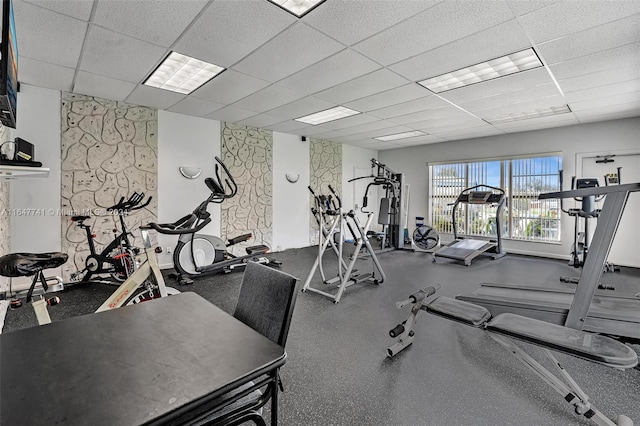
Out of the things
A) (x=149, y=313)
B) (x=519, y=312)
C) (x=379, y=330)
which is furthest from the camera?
(x=379, y=330)

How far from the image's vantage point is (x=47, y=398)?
32.1 inches

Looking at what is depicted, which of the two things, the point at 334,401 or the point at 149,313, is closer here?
the point at 149,313

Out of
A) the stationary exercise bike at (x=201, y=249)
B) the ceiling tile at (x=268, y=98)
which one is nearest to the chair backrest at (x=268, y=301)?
the stationary exercise bike at (x=201, y=249)

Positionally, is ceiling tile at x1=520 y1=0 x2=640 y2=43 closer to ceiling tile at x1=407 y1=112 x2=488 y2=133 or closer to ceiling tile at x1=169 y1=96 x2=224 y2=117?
ceiling tile at x1=407 y1=112 x2=488 y2=133

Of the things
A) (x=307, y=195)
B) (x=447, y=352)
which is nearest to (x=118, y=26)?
(x=447, y=352)

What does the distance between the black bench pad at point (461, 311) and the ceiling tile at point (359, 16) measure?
2.31 m

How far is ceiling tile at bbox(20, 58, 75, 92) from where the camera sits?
3286mm

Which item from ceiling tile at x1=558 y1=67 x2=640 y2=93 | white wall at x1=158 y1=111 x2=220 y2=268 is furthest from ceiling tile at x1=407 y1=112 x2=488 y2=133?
white wall at x1=158 y1=111 x2=220 y2=268

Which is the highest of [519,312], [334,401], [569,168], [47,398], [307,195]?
[569,168]

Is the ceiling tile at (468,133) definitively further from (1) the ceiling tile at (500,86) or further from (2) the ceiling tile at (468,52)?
(2) the ceiling tile at (468,52)

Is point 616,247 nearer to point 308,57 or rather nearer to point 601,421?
point 601,421

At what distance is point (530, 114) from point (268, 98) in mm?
4527

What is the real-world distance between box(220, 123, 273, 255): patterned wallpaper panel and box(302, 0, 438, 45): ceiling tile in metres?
3.78

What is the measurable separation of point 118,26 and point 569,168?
25.0 feet
